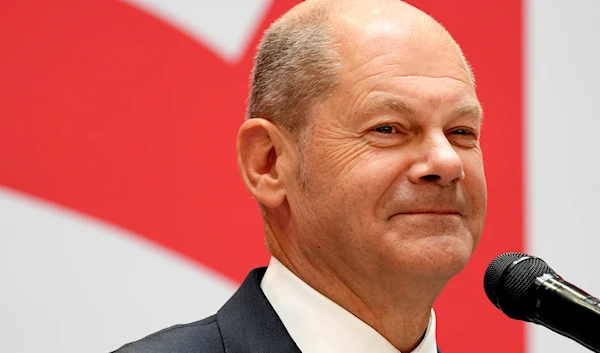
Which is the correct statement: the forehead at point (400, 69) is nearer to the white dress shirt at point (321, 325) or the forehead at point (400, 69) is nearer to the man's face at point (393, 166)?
the man's face at point (393, 166)

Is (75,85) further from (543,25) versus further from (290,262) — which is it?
(543,25)

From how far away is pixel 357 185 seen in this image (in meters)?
1.87

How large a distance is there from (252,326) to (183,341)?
146 millimetres

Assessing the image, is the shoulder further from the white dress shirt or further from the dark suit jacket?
the white dress shirt

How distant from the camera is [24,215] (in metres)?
2.62

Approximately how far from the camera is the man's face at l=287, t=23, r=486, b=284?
6.05 feet

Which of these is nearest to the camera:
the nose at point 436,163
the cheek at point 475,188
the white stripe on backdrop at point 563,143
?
the nose at point 436,163

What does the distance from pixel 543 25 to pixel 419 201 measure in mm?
1687

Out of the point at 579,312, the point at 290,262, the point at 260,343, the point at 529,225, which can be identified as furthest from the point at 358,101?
the point at 529,225

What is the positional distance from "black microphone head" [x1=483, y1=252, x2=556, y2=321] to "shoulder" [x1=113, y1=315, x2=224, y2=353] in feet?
1.92

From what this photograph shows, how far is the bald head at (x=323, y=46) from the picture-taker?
196 cm

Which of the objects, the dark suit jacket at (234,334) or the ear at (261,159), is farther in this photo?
the ear at (261,159)

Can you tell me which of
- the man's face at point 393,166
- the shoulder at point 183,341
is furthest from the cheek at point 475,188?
the shoulder at point 183,341

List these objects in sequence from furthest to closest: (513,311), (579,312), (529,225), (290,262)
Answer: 1. (529,225)
2. (290,262)
3. (513,311)
4. (579,312)
